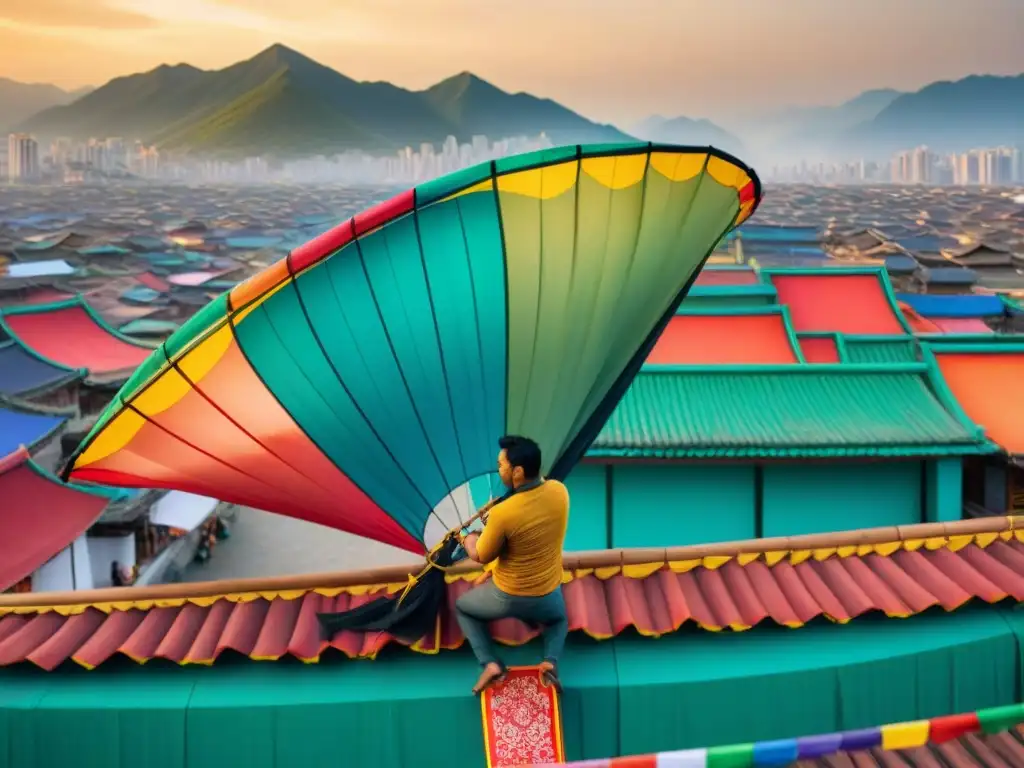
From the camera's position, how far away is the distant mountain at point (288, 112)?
11783 cm

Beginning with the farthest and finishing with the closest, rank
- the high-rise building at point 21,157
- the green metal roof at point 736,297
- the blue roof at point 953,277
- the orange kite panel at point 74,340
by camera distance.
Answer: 1. the high-rise building at point 21,157
2. the blue roof at point 953,277
3. the orange kite panel at point 74,340
4. the green metal roof at point 736,297

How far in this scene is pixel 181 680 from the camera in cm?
383

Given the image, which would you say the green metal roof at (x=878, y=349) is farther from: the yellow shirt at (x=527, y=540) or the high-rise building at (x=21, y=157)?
the high-rise building at (x=21, y=157)

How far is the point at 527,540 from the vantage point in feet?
12.1

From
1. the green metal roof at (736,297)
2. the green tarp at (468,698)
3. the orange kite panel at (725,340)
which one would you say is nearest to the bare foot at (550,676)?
the green tarp at (468,698)

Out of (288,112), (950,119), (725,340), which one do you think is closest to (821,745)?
(725,340)

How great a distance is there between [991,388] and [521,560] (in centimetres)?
790

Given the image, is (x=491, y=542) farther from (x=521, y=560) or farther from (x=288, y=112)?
(x=288, y=112)

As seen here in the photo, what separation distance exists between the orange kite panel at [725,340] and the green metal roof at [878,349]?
995 mm

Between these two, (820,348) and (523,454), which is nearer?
(523,454)

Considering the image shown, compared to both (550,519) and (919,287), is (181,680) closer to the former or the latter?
(550,519)

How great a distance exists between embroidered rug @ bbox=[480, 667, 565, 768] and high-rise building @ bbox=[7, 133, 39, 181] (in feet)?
314

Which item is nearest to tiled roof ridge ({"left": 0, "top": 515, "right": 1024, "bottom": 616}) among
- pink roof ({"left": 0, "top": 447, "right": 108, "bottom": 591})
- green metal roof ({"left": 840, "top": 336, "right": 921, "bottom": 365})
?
pink roof ({"left": 0, "top": 447, "right": 108, "bottom": 591})

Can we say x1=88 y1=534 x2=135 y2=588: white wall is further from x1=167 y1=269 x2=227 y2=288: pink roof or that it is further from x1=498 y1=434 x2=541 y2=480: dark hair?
x1=167 y1=269 x2=227 y2=288: pink roof
